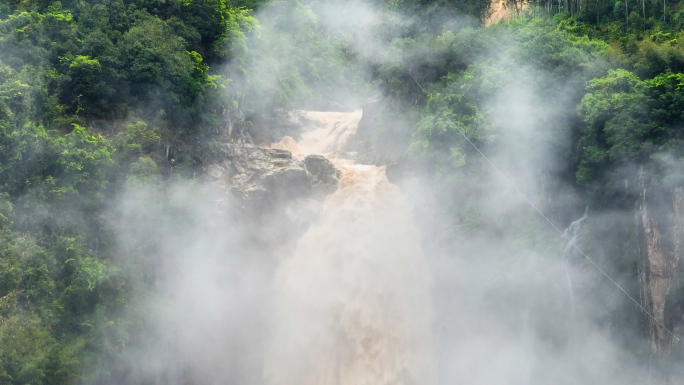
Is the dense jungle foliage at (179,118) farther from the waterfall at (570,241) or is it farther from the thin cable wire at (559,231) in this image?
the waterfall at (570,241)

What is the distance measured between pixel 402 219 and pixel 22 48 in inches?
748

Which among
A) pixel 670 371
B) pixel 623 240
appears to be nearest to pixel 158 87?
pixel 623 240

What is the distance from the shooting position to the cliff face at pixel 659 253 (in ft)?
87.9

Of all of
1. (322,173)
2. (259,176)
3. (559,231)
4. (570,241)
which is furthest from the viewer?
(322,173)

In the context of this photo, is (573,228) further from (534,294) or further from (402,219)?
(402,219)

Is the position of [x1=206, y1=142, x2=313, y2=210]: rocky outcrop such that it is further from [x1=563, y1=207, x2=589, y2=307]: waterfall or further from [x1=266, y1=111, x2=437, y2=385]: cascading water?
[x1=563, y1=207, x2=589, y2=307]: waterfall

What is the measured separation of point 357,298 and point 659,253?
1276 centimetres

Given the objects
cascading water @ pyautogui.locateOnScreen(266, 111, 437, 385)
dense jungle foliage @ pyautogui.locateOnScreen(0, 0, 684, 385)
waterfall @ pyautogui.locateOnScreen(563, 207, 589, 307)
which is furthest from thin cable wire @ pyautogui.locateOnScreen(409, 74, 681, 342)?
cascading water @ pyautogui.locateOnScreen(266, 111, 437, 385)

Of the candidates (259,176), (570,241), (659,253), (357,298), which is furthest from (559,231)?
(259,176)

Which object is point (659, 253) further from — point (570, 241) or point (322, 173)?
point (322, 173)

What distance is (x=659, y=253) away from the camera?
89.5 ft

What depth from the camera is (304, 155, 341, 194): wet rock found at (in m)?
35.3

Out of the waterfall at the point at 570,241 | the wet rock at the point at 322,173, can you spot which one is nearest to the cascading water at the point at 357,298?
the wet rock at the point at 322,173

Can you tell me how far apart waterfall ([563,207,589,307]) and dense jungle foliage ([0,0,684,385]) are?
25.5 inches
